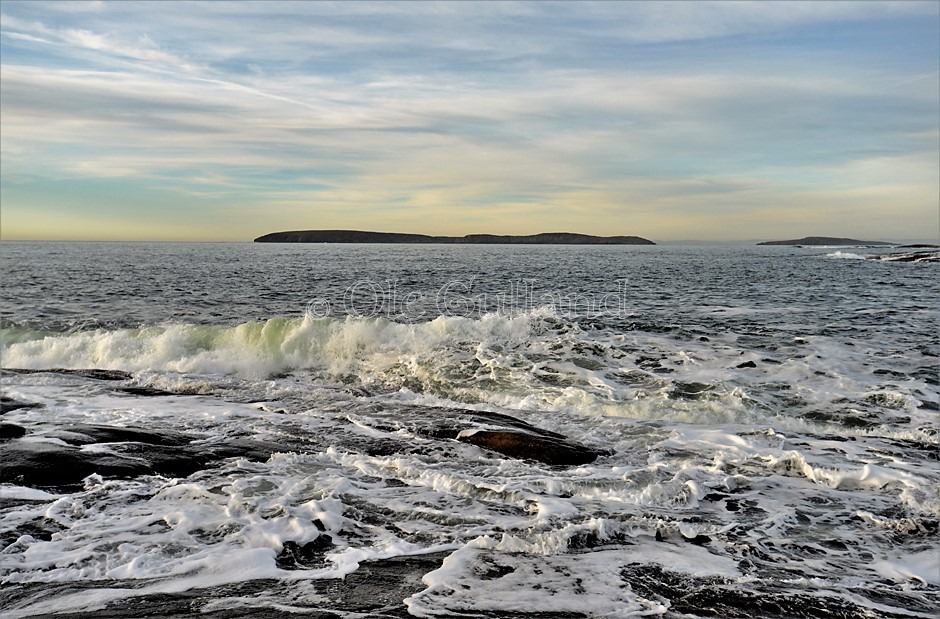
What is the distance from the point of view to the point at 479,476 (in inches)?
301

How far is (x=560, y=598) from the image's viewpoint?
4699 millimetres

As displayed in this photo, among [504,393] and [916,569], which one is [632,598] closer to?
[916,569]

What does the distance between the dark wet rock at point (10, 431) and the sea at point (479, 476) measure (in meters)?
0.27

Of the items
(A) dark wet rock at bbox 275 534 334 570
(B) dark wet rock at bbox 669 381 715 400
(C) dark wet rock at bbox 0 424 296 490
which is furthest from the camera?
(B) dark wet rock at bbox 669 381 715 400

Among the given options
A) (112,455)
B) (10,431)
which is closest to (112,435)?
(112,455)

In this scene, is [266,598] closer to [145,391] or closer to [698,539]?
[698,539]

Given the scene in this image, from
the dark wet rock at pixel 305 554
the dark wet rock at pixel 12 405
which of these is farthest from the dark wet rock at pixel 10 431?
the dark wet rock at pixel 305 554

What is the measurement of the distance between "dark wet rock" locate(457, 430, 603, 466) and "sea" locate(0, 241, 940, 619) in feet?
0.65

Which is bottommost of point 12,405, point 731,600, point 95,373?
A: point 95,373

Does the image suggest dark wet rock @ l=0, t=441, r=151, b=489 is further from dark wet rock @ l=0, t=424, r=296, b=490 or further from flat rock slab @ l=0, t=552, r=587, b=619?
flat rock slab @ l=0, t=552, r=587, b=619

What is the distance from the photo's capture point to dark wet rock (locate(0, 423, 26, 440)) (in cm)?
861

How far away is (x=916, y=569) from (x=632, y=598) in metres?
2.72

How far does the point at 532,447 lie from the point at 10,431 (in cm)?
744

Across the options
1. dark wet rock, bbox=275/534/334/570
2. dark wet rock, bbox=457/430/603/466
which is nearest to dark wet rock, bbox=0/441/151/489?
dark wet rock, bbox=275/534/334/570
